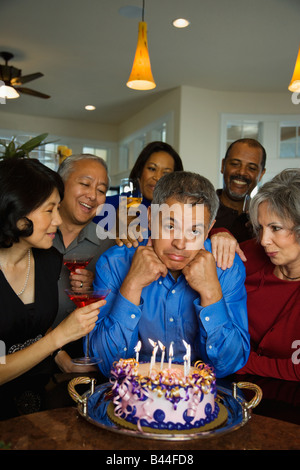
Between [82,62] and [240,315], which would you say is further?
[82,62]

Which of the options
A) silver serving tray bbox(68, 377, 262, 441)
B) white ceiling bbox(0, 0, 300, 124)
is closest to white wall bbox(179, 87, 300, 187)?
white ceiling bbox(0, 0, 300, 124)

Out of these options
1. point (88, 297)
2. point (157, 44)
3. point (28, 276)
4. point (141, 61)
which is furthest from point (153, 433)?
point (157, 44)

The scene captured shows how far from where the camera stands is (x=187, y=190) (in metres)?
1.78

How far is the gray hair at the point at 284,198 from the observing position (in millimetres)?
2008

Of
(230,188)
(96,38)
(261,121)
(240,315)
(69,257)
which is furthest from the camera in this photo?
(261,121)

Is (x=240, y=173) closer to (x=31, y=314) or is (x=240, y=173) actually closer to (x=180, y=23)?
(x=31, y=314)

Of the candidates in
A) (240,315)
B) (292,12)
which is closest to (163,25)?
(292,12)

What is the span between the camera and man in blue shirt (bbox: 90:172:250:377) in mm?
1656

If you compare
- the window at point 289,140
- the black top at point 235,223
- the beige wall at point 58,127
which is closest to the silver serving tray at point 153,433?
the black top at point 235,223

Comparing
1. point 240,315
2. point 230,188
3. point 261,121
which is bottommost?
point 240,315

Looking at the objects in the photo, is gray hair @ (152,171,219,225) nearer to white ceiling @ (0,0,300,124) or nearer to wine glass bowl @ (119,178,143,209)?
wine glass bowl @ (119,178,143,209)

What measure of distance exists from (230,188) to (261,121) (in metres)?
4.45
